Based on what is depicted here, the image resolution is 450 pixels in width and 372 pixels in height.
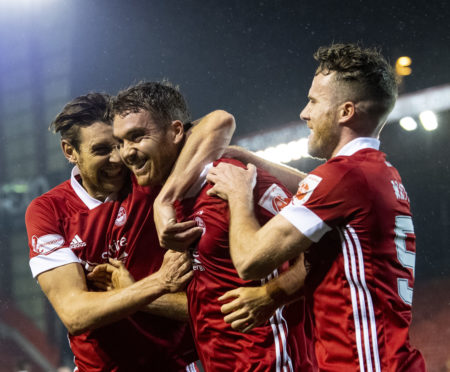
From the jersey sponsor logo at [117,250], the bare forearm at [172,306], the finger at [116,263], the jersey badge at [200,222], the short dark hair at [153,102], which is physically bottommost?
the bare forearm at [172,306]

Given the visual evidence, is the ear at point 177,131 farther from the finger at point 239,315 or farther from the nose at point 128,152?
the finger at point 239,315

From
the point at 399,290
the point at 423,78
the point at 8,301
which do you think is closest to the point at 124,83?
the point at 8,301

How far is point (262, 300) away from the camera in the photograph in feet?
5.48

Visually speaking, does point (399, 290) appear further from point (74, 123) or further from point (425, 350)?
point (425, 350)

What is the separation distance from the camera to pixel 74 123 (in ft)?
Result: 8.16

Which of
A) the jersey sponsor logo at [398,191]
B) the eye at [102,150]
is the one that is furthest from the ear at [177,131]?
the jersey sponsor logo at [398,191]

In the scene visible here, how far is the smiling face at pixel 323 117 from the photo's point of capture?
1688 mm

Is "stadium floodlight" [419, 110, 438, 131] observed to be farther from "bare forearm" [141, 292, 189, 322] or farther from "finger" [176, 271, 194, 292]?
"finger" [176, 271, 194, 292]

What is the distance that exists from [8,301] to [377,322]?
303 inches

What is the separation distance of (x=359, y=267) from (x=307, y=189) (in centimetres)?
25

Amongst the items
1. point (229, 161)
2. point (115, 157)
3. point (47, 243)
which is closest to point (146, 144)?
A: point (229, 161)

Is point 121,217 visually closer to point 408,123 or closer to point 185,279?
point 185,279

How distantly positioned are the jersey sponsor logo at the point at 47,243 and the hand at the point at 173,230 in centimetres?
64

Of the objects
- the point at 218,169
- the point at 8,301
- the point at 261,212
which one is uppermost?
the point at 218,169
